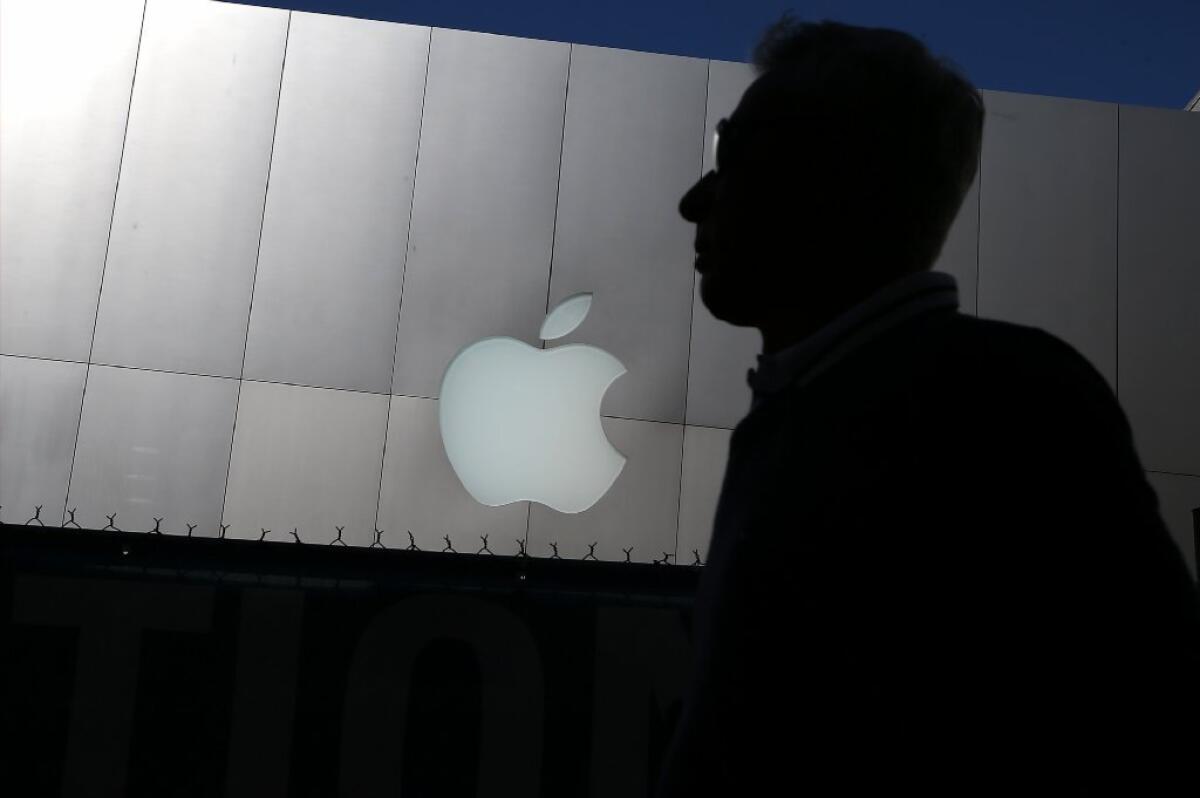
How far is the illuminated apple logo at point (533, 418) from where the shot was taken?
134 inches

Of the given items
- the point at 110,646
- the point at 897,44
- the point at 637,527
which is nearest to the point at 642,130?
the point at 637,527

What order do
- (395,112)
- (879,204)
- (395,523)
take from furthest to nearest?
(395,112) → (395,523) → (879,204)

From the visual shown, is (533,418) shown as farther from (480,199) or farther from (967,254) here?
(967,254)

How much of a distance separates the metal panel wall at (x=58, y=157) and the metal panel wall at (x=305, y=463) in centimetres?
75

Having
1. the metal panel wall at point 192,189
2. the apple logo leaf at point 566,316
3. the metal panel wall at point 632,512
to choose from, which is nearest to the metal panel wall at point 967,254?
the metal panel wall at point 632,512

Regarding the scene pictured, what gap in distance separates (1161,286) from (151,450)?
435cm

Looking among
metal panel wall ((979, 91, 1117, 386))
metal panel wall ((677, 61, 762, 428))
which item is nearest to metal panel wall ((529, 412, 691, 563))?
metal panel wall ((677, 61, 762, 428))

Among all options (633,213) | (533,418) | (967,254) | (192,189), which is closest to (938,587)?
(533,418)

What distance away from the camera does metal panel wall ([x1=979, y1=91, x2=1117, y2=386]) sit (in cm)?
493

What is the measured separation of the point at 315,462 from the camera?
446 cm

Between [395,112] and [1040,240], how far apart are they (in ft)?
9.55

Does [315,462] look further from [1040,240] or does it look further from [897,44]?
[897,44]

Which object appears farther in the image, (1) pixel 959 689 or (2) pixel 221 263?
(2) pixel 221 263

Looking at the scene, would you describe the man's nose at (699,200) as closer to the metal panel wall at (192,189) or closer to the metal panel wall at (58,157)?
the metal panel wall at (192,189)
